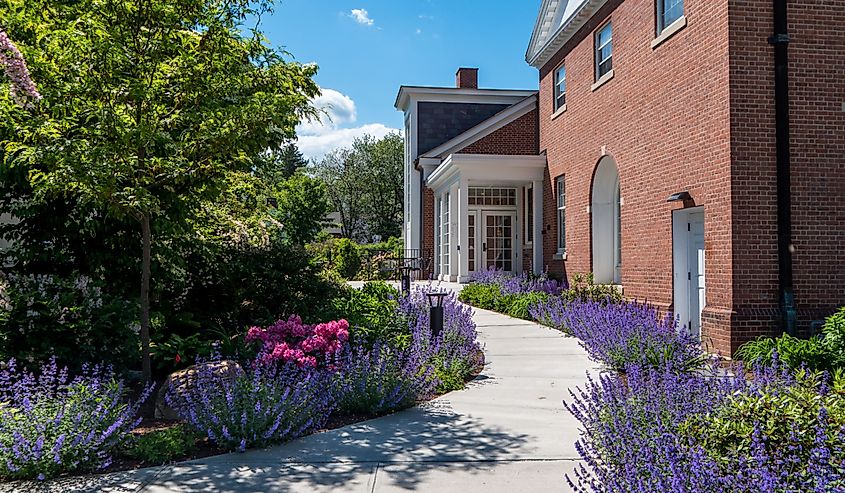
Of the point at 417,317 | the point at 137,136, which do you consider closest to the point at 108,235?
the point at 137,136

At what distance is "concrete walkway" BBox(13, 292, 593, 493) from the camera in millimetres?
4211

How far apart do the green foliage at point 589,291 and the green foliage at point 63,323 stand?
28.2 ft

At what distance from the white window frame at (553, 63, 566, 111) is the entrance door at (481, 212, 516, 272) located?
428cm

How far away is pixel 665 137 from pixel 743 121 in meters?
1.98

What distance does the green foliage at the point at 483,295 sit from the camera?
49.4 feet

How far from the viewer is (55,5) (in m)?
6.00

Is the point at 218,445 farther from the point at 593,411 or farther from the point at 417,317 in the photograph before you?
the point at 417,317

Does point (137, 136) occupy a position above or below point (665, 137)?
below

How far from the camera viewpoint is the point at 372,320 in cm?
830

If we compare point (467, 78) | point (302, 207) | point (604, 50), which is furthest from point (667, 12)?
point (302, 207)

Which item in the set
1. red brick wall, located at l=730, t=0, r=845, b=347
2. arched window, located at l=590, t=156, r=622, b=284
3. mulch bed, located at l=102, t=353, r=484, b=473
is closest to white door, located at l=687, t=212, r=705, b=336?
red brick wall, located at l=730, t=0, r=845, b=347

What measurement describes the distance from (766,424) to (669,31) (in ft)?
28.5

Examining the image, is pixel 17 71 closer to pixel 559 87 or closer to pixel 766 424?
pixel 766 424

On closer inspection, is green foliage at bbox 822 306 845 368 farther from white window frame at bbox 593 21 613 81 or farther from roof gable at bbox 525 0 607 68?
roof gable at bbox 525 0 607 68
